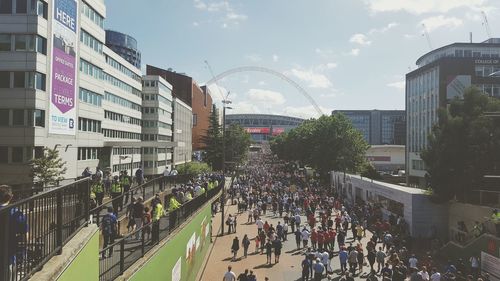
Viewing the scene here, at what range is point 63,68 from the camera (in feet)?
117

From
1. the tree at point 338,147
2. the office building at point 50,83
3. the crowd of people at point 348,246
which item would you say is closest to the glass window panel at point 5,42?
the office building at point 50,83

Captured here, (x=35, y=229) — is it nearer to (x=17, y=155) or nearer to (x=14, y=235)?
(x=14, y=235)

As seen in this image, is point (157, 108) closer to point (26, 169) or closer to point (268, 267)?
point (26, 169)

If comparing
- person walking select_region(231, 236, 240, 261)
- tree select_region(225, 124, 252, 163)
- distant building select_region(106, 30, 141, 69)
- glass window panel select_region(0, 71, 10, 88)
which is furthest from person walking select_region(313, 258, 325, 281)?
distant building select_region(106, 30, 141, 69)

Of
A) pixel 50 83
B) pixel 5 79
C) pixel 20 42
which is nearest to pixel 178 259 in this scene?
pixel 50 83

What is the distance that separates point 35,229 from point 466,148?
29.1m

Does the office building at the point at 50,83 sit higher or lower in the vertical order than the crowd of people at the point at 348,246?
higher

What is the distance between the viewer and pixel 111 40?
164 meters

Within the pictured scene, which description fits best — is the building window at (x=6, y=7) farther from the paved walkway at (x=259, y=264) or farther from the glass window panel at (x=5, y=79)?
the paved walkway at (x=259, y=264)

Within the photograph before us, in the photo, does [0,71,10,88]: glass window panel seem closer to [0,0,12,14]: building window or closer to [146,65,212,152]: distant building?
[0,0,12,14]: building window

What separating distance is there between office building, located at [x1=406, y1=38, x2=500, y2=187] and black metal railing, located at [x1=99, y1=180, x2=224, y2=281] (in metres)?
46.9

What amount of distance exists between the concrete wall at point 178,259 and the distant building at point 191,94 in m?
70.4

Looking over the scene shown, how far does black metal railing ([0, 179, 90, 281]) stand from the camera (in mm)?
4215

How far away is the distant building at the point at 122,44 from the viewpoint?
164m
